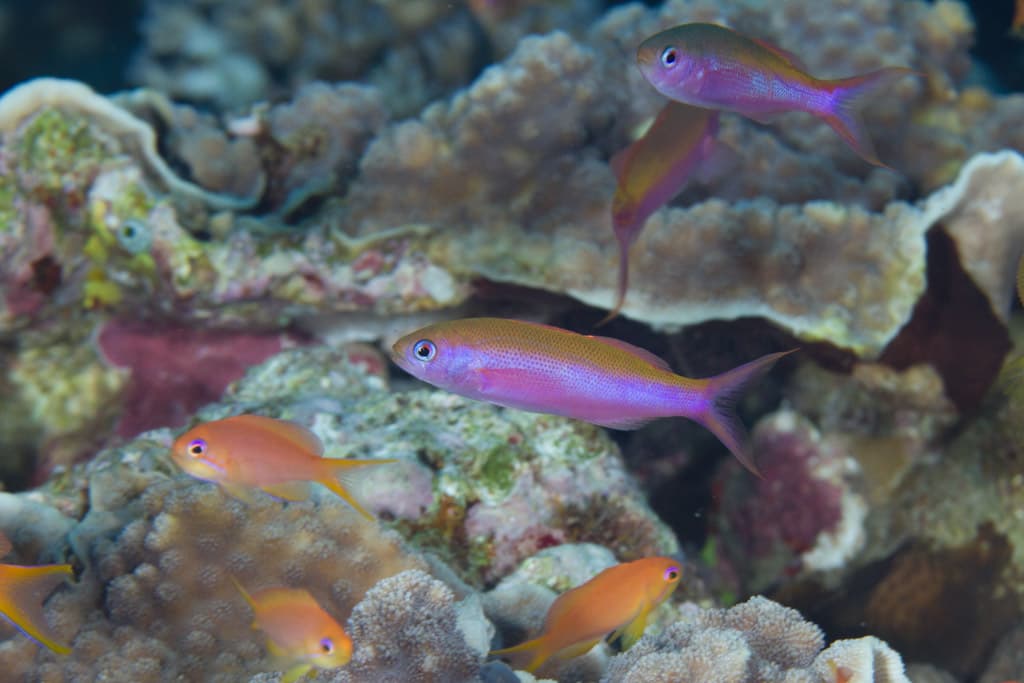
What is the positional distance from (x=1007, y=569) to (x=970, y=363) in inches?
34.9

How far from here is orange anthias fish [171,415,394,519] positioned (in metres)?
1.94

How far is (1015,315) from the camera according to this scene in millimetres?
3408

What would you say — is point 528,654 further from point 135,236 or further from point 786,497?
point 135,236

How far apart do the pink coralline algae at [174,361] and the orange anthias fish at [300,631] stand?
96.9 inches

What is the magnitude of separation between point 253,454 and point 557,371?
2.56ft

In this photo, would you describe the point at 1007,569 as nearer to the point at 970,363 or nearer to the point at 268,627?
the point at 970,363

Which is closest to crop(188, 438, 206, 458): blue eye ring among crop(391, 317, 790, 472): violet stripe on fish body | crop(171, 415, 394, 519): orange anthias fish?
crop(171, 415, 394, 519): orange anthias fish

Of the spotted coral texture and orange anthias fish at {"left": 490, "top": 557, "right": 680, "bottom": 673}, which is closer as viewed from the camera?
orange anthias fish at {"left": 490, "top": 557, "right": 680, "bottom": 673}

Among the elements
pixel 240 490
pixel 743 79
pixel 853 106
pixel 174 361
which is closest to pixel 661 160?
pixel 743 79

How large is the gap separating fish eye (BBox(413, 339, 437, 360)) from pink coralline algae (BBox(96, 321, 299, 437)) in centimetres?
225

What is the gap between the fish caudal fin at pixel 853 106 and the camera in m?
2.36

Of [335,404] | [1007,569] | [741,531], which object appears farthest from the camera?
[741,531]

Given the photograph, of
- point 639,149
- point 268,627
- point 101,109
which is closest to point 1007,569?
point 639,149

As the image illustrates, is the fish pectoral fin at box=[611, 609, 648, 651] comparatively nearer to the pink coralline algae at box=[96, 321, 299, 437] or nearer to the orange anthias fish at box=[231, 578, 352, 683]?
the orange anthias fish at box=[231, 578, 352, 683]
